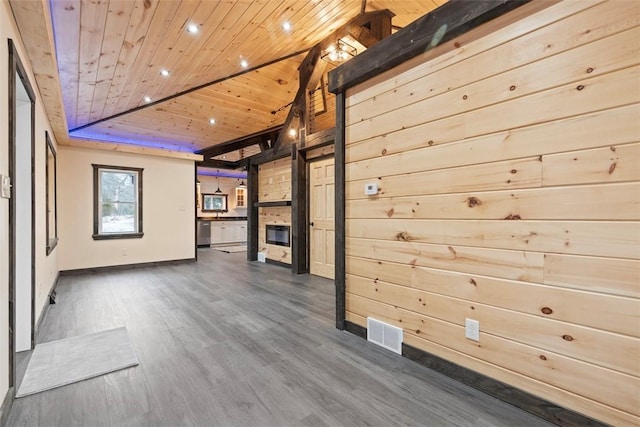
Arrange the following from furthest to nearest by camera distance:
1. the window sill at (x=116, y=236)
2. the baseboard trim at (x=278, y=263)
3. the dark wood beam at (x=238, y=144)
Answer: the dark wood beam at (x=238, y=144) → the baseboard trim at (x=278, y=263) → the window sill at (x=116, y=236)

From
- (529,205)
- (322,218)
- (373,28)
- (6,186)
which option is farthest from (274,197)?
(529,205)

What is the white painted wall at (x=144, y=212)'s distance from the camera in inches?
201

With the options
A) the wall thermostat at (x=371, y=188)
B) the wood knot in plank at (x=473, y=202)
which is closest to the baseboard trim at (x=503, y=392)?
the wood knot in plank at (x=473, y=202)

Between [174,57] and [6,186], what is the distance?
229 cm

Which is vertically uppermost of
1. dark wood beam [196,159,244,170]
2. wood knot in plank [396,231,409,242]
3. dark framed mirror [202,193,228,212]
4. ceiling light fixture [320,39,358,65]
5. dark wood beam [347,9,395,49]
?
dark wood beam [347,9,395,49]

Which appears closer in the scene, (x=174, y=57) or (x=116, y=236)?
(x=174, y=57)

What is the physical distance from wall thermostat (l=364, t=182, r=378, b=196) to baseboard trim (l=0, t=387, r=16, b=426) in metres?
2.55

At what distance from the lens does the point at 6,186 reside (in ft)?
5.17

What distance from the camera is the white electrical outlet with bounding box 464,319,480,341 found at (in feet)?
5.77

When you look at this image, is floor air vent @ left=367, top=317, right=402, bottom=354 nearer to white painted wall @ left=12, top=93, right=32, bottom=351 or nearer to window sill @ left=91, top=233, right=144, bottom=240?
white painted wall @ left=12, top=93, right=32, bottom=351

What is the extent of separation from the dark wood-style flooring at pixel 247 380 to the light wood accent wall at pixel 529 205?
318 mm

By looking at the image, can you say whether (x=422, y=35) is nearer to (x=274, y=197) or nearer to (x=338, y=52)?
(x=338, y=52)

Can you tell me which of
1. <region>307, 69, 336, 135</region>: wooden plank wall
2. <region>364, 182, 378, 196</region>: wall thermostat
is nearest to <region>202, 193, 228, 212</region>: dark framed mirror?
<region>307, 69, 336, 135</region>: wooden plank wall

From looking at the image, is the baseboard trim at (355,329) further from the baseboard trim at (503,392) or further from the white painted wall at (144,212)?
the white painted wall at (144,212)
